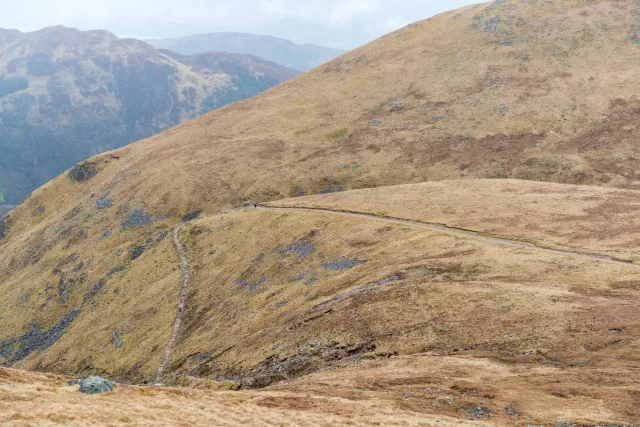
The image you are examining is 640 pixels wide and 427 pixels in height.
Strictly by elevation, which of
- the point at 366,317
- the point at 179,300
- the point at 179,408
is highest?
the point at 179,408

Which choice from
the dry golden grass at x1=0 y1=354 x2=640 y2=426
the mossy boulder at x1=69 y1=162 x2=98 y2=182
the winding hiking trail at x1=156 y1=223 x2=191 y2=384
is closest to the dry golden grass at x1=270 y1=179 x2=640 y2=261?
the winding hiking trail at x1=156 y1=223 x2=191 y2=384

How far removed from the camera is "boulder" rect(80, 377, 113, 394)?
3431cm

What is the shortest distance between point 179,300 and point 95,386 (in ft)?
160

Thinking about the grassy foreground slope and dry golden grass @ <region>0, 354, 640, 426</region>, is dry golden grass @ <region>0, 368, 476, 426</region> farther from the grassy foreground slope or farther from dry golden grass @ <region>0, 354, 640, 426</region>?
the grassy foreground slope

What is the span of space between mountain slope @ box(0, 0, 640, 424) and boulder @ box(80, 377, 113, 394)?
16999 millimetres

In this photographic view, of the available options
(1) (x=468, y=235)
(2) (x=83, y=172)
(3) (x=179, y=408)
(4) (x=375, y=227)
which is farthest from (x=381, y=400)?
(2) (x=83, y=172)

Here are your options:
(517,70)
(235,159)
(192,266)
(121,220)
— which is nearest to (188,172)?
(235,159)

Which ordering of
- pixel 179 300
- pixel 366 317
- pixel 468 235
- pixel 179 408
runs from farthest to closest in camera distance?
pixel 179 300
pixel 468 235
pixel 366 317
pixel 179 408

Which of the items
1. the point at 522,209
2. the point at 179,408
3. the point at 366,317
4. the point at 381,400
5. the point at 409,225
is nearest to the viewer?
the point at 179,408

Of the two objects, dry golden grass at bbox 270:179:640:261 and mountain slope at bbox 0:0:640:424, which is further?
dry golden grass at bbox 270:179:640:261

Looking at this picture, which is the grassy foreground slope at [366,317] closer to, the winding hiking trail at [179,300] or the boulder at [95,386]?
the winding hiking trail at [179,300]

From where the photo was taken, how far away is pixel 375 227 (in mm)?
78750

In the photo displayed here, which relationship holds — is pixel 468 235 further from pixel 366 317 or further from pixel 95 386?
pixel 95 386

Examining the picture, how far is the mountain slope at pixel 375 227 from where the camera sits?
46.9 m
